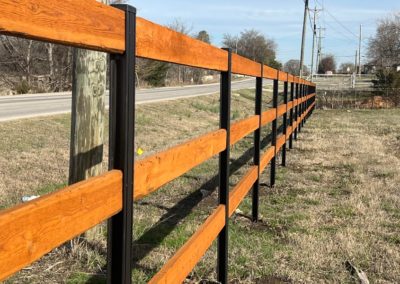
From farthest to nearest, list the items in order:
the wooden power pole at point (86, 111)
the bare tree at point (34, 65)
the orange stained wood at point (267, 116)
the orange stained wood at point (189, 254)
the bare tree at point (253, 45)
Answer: the bare tree at point (253, 45) → the bare tree at point (34, 65) → the orange stained wood at point (267, 116) → the wooden power pole at point (86, 111) → the orange stained wood at point (189, 254)

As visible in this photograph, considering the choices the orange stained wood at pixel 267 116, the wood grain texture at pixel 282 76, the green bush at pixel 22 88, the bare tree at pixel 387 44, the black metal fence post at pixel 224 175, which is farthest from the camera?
the bare tree at pixel 387 44

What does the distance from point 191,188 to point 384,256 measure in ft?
10.3

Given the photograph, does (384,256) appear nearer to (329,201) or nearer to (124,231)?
(329,201)

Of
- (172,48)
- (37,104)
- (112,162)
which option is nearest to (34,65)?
(37,104)

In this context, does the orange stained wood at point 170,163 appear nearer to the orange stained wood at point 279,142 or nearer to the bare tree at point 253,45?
the orange stained wood at point 279,142

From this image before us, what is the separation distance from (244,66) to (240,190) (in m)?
1.11

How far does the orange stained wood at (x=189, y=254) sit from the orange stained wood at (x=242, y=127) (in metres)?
0.71

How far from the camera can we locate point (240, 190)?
4609 millimetres

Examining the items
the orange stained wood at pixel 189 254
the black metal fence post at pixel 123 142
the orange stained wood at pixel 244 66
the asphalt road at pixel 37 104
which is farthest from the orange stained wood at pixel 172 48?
the asphalt road at pixel 37 104

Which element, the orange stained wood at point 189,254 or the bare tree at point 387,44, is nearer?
the orange stained wood at point 189,254

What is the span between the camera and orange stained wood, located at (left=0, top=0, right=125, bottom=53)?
4.30 ft

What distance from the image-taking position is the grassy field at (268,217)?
4156 millimetres

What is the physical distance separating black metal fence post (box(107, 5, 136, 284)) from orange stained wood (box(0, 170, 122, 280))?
77mm

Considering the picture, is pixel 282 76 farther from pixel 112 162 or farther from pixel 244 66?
pixel 112 162
